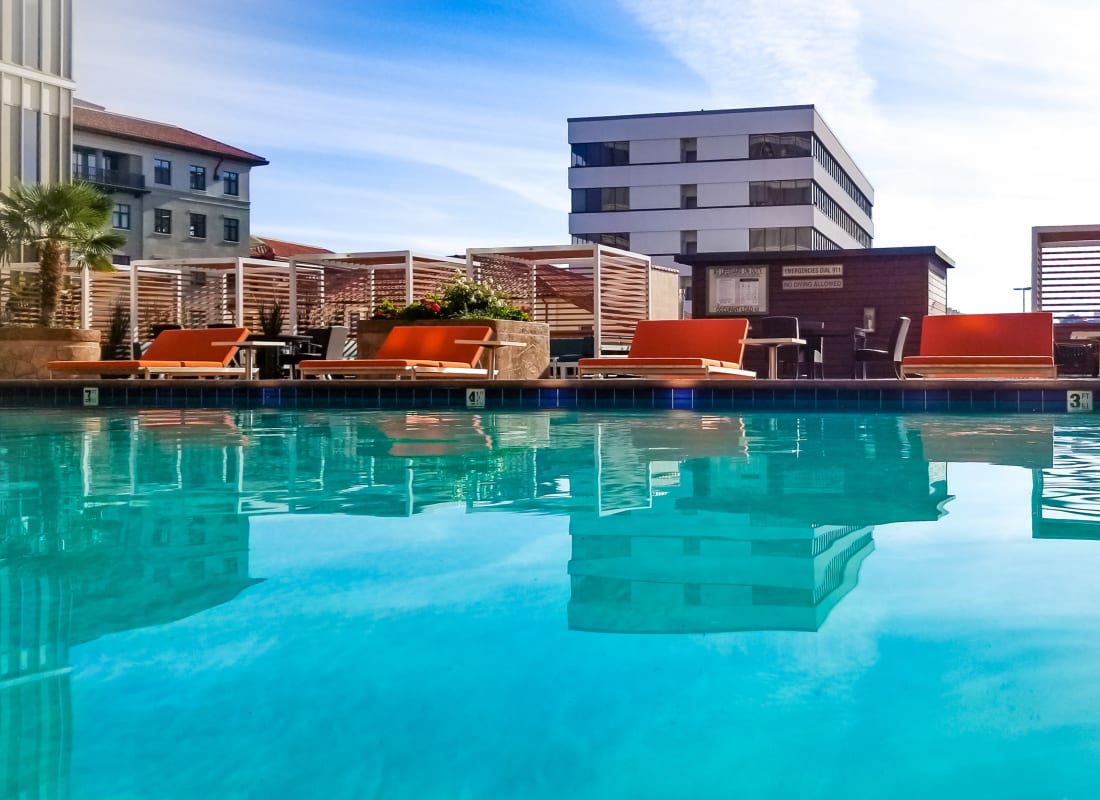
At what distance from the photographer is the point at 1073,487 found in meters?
3.93

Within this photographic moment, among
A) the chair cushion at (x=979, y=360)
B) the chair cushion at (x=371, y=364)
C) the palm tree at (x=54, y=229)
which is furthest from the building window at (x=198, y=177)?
the chair cushion at (x=979, y=360)

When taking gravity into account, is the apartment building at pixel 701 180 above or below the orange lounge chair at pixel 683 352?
above

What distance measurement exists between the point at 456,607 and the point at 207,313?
1951 cm

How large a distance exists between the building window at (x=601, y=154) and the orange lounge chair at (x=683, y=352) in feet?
127

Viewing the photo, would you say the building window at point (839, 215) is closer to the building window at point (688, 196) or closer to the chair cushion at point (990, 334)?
the building window at point (688, 196)

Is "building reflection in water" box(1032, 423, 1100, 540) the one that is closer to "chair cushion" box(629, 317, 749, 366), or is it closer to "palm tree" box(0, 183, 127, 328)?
"chair cushion" box(629, 317, 749, 366)

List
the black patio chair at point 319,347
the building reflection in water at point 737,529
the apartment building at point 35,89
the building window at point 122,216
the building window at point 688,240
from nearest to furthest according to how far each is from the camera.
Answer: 1. the building reflection in water at point 737,529
2. the black patio chair at point 319,347
3. the apartment building at point 35,89
4. the building window at point 122,216
5. the building window at point 688,240

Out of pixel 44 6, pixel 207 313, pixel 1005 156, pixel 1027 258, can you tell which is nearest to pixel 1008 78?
pixel 1005 156

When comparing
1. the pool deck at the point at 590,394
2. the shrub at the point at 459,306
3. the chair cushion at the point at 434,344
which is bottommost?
the pool deck at the point at 590,394

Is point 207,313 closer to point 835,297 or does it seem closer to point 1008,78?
point 835,297

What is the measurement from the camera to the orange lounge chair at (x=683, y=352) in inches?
387

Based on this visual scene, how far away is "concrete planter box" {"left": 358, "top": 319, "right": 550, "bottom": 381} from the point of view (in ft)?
38.8

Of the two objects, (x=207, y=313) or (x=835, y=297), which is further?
(x=207, y=313)

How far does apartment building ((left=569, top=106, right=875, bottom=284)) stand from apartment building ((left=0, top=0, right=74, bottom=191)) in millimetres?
29649
